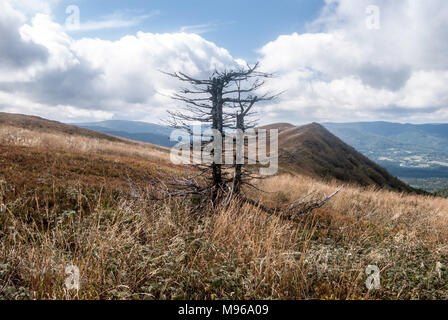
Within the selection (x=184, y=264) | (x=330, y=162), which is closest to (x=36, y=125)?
(x=184, y=264)

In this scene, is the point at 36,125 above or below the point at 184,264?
above

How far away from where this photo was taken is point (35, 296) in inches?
134

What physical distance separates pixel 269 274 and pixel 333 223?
5692mm

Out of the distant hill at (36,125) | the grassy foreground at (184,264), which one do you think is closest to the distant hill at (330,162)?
the grassy foreground at (184,264)

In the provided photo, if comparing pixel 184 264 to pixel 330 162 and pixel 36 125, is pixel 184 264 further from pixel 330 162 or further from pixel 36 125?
pixel 330 162

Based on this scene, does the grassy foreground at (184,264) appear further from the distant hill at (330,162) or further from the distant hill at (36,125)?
the distant hill at (36,125)

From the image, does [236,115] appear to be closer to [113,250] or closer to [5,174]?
[113,250]

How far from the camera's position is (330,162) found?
43406 mm

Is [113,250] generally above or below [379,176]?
above

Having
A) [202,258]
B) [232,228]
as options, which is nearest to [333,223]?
[232,228]

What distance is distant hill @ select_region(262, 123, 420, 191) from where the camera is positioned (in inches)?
1502

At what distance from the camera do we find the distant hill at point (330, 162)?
3816 cm
